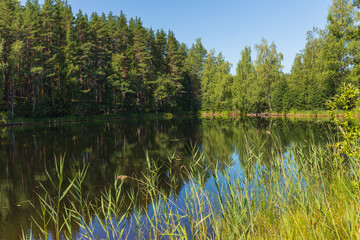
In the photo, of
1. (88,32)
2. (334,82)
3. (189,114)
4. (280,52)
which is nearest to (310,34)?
(280,52)


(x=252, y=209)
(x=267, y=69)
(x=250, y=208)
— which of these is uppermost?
(x=267, y=69)

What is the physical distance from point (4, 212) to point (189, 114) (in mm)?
62759

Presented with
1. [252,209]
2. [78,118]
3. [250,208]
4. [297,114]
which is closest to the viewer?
[250,208]

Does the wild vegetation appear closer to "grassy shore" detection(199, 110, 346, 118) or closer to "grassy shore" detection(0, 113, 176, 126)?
"grassy shore" detection(0, 113, 176, 126)

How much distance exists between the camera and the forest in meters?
39.0

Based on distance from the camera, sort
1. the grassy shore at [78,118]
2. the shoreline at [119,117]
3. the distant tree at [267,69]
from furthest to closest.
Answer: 1. the distant tree at [267,69]
2. the shoreline at [119,117]
3. the grassy shore at [78,118]

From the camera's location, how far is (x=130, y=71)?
2188 inches

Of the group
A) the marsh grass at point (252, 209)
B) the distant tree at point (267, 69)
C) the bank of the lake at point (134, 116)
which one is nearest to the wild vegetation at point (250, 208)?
the marsh grass at point (252, 209)

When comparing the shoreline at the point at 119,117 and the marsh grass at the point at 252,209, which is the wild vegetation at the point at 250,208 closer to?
the marsh grass at the point at 252,209

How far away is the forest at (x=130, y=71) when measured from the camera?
128 ft

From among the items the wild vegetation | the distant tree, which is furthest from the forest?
the wild vegetation

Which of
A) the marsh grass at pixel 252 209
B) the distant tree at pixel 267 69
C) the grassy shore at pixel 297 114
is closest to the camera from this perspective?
the marsh grass at pixel 252 209

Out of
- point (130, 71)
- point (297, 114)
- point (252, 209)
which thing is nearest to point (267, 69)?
point (297, 114)

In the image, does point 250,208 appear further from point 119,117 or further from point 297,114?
point 119,117
